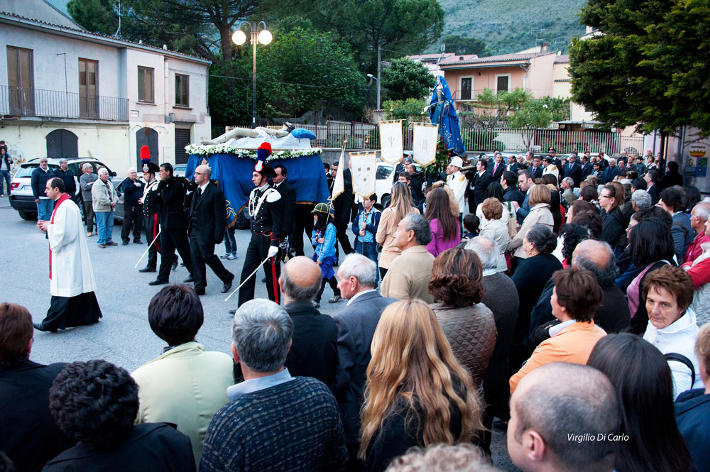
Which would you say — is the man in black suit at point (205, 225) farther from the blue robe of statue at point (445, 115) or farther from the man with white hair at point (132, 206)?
the blue robe of statue at point (445, 115)

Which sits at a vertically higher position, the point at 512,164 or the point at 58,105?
the point at 58,105

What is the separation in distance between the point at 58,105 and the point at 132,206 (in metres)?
16.3

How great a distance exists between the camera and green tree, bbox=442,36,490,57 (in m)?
76.8

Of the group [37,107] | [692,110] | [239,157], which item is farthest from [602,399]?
[37,107]

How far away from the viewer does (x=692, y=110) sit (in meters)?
10.5

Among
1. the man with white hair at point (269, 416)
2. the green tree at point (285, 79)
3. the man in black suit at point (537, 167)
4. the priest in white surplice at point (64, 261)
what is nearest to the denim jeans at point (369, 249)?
the priest in white surplice at point (64, 261)

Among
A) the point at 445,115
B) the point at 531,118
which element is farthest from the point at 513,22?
the point at 445,115

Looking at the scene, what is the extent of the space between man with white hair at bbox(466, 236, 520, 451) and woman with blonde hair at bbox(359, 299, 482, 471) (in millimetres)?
1431

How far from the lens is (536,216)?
23.6 feet

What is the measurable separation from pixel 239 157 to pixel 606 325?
26.8 feet

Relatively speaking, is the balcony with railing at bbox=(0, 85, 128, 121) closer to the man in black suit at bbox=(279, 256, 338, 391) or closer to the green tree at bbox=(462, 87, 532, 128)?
the green tree at bbox=(462, 87, 532, 128)

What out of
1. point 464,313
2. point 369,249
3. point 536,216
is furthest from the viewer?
point 369,249

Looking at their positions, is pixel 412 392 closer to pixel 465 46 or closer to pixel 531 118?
pixel 531 118

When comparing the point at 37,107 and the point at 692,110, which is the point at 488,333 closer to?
the point at 692,110
